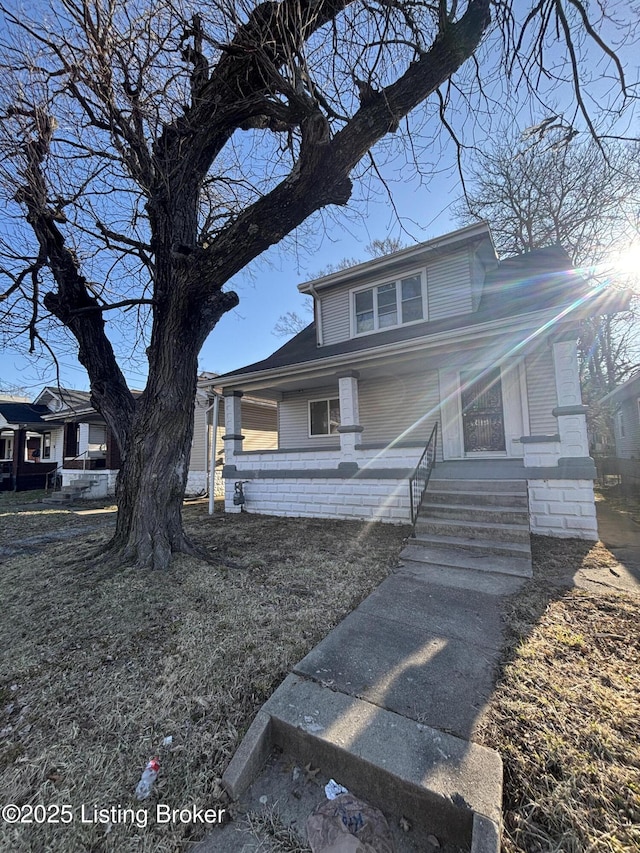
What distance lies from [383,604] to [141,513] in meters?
3.03

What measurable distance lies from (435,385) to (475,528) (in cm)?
433

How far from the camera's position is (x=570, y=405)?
5.57 metres

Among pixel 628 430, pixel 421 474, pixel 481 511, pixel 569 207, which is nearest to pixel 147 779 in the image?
pixel 481 511

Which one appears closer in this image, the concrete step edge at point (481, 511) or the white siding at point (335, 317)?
the concrete step edge at point (481, 511)

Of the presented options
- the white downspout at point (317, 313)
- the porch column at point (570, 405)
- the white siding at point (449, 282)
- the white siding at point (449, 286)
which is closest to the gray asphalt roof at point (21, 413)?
the white downspout at point (317, 313)

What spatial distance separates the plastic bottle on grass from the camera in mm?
1602

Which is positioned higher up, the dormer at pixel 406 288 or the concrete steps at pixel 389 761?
the dormer at pixel 406 288

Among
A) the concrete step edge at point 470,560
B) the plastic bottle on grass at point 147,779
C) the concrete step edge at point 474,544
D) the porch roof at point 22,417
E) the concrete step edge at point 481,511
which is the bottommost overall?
the plastic bottle on grass at point 147,779

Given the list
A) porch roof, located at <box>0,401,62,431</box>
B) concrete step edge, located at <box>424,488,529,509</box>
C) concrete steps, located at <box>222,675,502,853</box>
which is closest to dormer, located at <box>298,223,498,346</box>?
concrete step edge, located at <box>424,488,529,509</box>

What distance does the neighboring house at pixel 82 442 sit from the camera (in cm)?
1292

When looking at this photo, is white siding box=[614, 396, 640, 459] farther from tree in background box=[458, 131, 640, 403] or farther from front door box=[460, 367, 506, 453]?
front door box=[460, 367, 506, 453]

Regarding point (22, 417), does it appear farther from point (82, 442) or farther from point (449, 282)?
point (449, 282)

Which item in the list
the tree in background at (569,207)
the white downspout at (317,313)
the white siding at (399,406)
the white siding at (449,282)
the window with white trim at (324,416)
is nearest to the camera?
the white siding at (449,282)

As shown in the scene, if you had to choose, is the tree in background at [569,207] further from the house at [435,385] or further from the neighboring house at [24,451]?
the neighboring house at [24,451]
